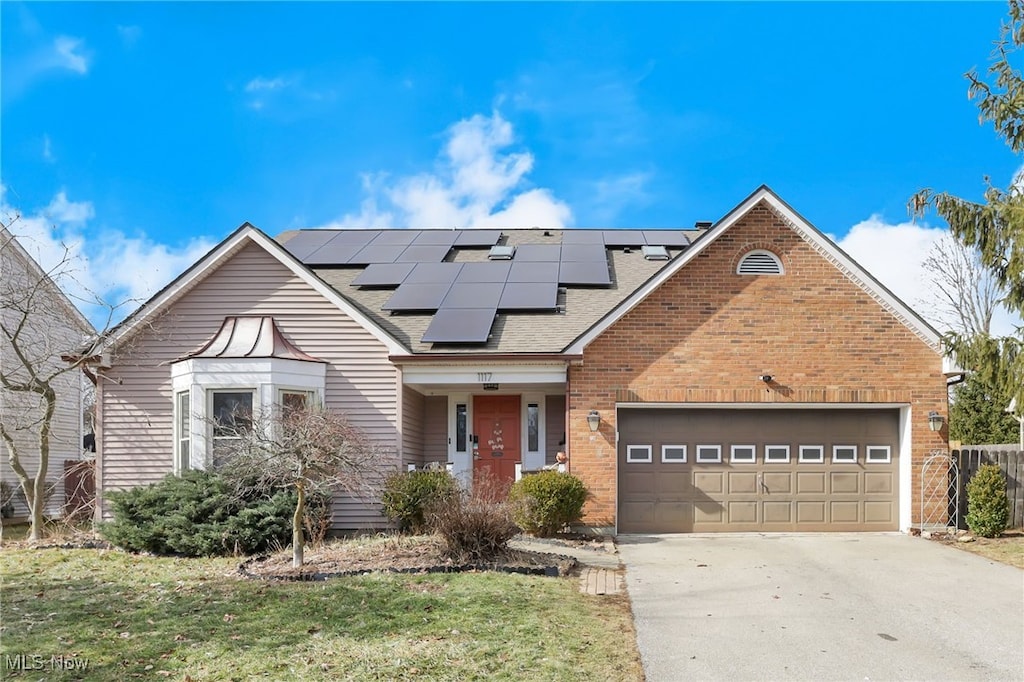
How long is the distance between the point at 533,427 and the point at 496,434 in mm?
738

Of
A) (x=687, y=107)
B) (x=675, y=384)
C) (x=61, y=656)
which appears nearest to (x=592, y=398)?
(x=675, y=384)

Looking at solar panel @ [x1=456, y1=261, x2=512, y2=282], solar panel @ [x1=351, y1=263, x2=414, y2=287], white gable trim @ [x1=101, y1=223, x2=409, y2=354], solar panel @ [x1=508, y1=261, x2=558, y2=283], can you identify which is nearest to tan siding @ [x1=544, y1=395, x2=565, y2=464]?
solar panel @ [x1=508, y1=261, x2=558, y2=283]

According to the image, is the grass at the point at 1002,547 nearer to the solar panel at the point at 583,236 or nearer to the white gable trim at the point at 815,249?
the white gable trim at the point at 815,249

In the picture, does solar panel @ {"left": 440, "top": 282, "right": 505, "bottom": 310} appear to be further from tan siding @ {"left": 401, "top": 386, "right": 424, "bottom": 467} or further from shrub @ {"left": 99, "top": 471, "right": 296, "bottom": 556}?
shrub @ {"left": 99, "top": 471, "right": 296, "bottom": 556}

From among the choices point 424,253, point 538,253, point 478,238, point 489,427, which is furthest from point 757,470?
point 478,238

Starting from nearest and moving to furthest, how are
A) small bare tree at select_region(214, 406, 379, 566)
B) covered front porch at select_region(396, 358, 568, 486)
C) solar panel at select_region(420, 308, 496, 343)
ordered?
small bare tree at select_region(214, 406, 379, 566) < solar panel at select_region(420, 308, 496, 343) < covered front porch at select_region(396, 358, 568, 486)

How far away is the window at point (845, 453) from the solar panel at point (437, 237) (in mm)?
9579

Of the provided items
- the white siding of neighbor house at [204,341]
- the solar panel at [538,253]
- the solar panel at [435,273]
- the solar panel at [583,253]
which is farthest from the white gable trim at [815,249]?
the white siding of neighbor house at [204,341]

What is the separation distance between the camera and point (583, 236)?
20.3 metres

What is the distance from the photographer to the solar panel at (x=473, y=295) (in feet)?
50.2

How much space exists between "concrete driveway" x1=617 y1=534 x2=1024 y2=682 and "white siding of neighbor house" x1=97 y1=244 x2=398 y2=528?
207 inches

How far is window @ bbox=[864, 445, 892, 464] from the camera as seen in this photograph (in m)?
14.3

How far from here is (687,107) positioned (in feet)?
48.8

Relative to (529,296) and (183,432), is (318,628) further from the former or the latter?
(529,296)
